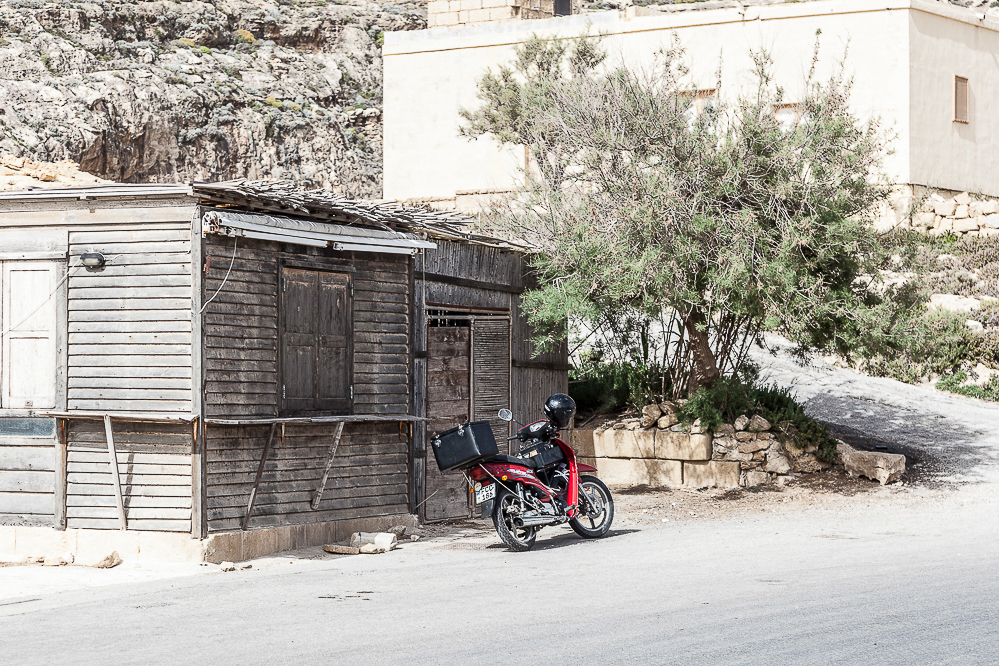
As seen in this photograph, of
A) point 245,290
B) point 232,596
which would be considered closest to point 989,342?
point 245,290

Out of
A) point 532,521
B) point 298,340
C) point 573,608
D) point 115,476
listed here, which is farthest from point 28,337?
point 573,608

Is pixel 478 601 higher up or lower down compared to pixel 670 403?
lower down

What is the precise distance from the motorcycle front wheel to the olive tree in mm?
3799

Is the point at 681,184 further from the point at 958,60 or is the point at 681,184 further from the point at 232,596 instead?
the point at 958,60

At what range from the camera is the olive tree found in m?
13.9

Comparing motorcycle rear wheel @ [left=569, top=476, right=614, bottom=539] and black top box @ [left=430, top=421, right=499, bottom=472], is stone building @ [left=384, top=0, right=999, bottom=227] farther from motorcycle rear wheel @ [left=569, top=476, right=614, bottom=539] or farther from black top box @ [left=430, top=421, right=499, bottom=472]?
black top box @ [left=430, top=421, right=499, bottom=472]

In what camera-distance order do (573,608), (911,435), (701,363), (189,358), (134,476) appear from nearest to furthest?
(573,608) → (189,358) → (134,476) → (701,363) → (911,435)

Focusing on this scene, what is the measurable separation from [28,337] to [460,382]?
4.98m

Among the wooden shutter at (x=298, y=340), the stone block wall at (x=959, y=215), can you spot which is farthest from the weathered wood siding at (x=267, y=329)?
the stone block wall at (x=959, y=215)

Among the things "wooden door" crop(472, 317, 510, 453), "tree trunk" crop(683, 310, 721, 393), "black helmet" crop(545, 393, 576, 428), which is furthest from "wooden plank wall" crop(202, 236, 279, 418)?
"tree trunk" crop(683, 310, 721, 393)

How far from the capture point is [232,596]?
884 cm

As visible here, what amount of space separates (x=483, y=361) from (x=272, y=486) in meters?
3.86

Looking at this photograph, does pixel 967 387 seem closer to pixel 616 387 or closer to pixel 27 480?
pixel 616 387

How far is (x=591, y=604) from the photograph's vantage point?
8141 mm
